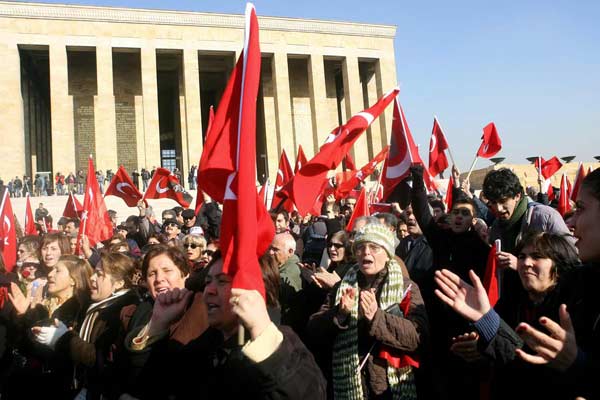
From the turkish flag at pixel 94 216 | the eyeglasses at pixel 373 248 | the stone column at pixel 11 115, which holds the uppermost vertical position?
the stone column at pixel 11 115

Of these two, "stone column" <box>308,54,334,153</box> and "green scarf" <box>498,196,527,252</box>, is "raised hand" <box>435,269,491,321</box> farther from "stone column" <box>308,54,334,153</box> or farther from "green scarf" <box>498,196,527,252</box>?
"stone column" <box>308,54,334,153</box>

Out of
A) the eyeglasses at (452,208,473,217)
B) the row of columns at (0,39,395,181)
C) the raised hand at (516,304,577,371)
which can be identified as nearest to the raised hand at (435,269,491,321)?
the raised hand at (516,304,577,371)

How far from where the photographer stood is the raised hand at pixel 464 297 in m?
2.23

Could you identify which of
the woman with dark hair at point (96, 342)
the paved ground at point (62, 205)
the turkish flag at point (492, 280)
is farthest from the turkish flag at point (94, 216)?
the paved ground at point (62, 205)

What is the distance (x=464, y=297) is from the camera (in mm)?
2258

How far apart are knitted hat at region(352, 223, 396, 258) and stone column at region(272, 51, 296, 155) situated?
29.6m

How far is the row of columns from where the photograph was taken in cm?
2905

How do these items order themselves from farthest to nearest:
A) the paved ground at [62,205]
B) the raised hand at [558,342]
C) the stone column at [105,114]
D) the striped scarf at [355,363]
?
the stone column at [105,114]
the paved ground at [62,205]
the striped scarf at [355,363]
the raised hand at [558,342]

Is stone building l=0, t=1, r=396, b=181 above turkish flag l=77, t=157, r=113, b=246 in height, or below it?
above

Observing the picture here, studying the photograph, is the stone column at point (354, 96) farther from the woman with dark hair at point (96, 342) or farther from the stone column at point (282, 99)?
the woman with dark hair at point (96, 342)

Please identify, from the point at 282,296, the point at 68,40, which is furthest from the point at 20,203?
the point at 282,296

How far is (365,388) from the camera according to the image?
3.14 m

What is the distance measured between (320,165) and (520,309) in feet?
8.67

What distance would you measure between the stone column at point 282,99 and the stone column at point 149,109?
719cm
